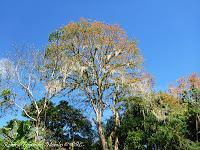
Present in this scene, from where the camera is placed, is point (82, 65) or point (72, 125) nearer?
point (82, 65)

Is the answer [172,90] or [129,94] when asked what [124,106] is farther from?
[172,90]

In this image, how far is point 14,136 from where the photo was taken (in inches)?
859

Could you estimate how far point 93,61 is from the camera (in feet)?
101

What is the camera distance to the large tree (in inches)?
1204

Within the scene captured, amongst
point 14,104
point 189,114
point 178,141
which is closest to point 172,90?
point 189,114

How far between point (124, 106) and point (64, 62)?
5.41 m

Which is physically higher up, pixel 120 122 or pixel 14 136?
pixel 120 122

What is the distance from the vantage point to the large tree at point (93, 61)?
3059 cm

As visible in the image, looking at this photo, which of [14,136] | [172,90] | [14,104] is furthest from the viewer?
[172,90]

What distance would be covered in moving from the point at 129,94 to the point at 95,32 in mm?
4819

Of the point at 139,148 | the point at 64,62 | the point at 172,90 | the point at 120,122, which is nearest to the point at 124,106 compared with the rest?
the point at 120,122

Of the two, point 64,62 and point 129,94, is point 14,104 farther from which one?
point 129,94

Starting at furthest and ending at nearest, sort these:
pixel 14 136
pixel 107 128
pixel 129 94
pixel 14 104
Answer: pixel 107 128 → pixel 129 94 → pixel 14 104 → pixel 14 136

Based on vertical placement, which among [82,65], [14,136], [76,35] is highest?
[76,35]
